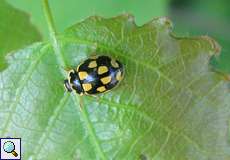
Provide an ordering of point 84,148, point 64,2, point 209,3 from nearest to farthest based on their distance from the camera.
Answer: point 84,148 < point 64,2 < point 209,3

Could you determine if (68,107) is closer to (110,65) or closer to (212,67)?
(110,65)

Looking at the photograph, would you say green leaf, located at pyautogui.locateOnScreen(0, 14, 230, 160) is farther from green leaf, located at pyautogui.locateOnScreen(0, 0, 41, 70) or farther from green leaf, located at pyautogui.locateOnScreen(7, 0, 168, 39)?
green leaf, located at pyautogui.locateOnScreen(7, 0, 168, 39)

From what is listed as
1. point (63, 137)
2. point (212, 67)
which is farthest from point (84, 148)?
point (212, 67)

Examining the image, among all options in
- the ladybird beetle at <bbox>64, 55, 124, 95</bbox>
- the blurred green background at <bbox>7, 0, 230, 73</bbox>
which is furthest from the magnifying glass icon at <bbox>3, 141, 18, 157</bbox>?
the blurred green background at <bbox>7, 0, 230, 73</bbox>

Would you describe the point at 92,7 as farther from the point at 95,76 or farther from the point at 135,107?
the point at 135,107

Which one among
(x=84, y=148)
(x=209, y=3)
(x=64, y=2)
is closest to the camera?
(x=84, y=148)

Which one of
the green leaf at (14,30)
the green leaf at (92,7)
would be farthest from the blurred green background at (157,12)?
the green leaf at (14,30)
